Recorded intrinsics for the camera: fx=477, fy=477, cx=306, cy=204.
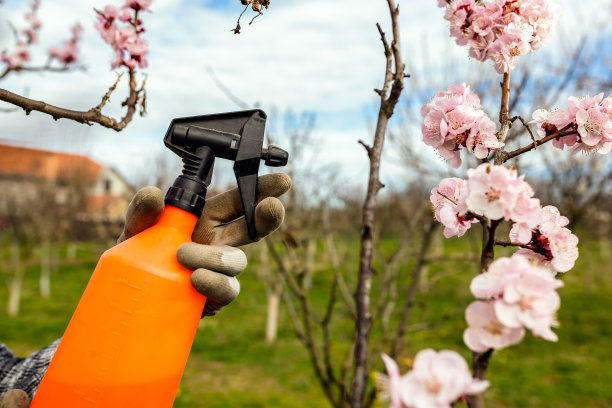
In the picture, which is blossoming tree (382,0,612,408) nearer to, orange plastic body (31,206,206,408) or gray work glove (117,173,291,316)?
gray work glove (117,173,291,316)

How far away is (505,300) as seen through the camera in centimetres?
63

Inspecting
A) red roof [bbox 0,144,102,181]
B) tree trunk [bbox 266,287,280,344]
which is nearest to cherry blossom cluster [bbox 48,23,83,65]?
tree trunk [bbox 266,287,280,344]

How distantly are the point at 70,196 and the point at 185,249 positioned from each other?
20701 mm

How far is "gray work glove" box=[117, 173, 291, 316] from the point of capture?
3.95ft

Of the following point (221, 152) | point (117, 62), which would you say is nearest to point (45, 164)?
point (117, 62)

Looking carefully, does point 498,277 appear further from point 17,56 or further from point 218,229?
point 17,56

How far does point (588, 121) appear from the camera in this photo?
100 centimetres

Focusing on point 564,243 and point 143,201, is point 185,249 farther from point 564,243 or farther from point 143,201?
point 564,243

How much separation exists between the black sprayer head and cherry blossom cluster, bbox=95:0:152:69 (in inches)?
31.8

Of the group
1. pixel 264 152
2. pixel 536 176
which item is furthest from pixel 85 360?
pixel 536 176

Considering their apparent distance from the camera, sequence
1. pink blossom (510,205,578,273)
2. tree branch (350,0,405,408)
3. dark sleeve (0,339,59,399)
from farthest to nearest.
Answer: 1. dark sleeve (0,339,59,399)
2. tree branch (350,0,405,408)
3. pink blossom (510,205,578,273)

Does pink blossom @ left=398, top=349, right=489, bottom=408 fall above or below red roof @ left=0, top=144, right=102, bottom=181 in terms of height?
below

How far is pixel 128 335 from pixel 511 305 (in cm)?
86

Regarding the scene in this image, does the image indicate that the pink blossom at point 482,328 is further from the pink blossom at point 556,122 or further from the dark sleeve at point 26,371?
the dark sleeve at point 26,371
